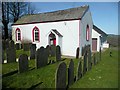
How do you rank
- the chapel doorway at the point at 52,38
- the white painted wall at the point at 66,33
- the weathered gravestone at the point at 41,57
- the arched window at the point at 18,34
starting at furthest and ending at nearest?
1. the arched window at the point at 18,34
2. the chapel doorway at the point at 52,38
3. the white painted wall at the point at 66,33
4. the weathered gravestone at the point at 41,57

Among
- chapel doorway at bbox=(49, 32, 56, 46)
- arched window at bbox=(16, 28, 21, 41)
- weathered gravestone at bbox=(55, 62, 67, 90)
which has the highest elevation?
arched window at bbox=(16, 28, 21, 41)

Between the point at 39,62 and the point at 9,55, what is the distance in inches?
94.1

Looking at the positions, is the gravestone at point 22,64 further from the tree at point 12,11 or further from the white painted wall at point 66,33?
the tree at point 12,11

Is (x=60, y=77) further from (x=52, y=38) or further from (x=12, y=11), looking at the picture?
(x=12, y=11)

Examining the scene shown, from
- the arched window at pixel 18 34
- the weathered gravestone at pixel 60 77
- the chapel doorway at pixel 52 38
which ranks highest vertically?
the arched window at pixel 18 34

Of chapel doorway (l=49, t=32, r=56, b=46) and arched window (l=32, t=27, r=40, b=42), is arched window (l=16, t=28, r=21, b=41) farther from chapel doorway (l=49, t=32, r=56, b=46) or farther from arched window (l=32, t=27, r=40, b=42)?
chapel doorway (l=49, t=32, r=56, b=46)

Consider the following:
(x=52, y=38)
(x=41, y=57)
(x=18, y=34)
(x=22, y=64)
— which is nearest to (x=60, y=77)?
(x=22, y=64)

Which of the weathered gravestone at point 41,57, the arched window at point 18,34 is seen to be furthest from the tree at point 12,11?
the weathered gravestone at point 41,57

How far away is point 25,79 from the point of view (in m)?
7.73

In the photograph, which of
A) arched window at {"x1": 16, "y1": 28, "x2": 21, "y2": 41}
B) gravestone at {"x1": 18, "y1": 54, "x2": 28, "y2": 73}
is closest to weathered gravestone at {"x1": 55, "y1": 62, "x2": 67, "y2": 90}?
gravestone at {"x1": 18, "y1": 54, "x2": 28, "y2": 73}

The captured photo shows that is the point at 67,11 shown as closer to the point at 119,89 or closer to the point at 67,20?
the point at 67,20

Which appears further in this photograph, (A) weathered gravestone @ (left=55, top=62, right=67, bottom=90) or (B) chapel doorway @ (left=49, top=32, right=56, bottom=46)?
(B) chapel doorway @ (left=49, top=32, right=56, bottom=46)

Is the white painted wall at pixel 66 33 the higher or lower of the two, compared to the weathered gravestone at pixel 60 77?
higher

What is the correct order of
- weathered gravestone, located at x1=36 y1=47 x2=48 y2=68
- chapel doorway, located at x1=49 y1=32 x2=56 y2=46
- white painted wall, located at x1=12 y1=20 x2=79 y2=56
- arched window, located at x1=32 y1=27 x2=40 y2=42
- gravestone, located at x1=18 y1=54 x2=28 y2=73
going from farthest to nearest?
arched window, located at x1=32 y1=27 x2=40 y2=42 → chapel doorway, located at x1=49 y1=32 x2=56 y2=46 → white painted wall, located at x1=12 y1=20 x2=79 y2=56 → weathered gravestone, located at x1=36 y1=47 x2=48 y2=68 → gravestone, located at x1=18 y1=54 x2=28 y2=73
